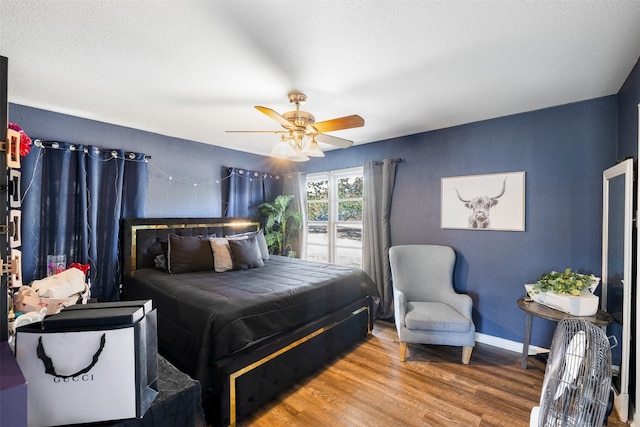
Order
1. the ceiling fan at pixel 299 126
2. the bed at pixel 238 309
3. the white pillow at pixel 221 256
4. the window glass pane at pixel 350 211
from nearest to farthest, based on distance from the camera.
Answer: the bed at pixel 238 309
the ceiling fan at pixel 299 126
the white pillow at pixel 221 256
the window glass pane at pixel 350 211

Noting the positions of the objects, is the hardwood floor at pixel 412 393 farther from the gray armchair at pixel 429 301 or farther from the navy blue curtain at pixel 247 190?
the navy blue curtain at pixel 247 190

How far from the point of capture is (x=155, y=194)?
3672 mm

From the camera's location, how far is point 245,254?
337cm

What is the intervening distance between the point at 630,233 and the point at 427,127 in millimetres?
2043

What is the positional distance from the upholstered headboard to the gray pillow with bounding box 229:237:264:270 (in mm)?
728

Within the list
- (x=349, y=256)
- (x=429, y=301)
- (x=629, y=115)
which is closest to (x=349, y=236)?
(x=349, y=256)

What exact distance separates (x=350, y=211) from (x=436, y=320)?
2.13 m

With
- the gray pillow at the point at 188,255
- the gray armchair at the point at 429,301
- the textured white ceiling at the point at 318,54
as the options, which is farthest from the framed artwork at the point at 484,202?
the gray pillow at the point at 188,255

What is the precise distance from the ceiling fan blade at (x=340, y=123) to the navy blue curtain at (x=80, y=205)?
243 cm

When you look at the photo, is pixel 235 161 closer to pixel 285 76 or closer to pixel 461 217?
Answer: pixel 285 76

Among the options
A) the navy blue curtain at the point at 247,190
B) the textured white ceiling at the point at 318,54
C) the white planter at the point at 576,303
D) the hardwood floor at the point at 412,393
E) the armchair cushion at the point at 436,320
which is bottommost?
the hardwood floor at the point at 412,393

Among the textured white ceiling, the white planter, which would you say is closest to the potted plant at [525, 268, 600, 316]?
the white planter

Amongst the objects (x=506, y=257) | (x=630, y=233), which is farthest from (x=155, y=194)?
(x=630, y=233)

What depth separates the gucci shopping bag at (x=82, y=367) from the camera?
779mm
